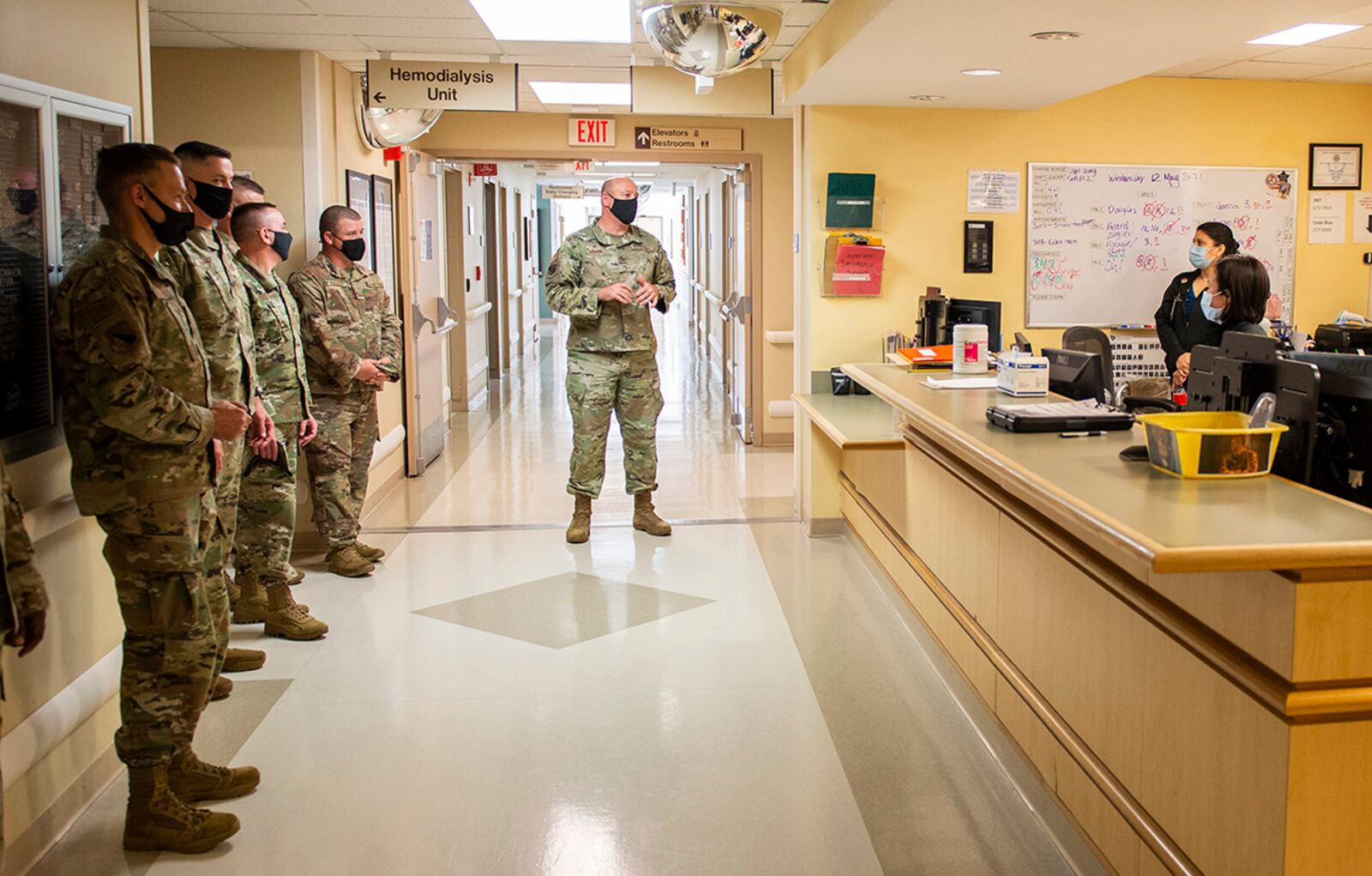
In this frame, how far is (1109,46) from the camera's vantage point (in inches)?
161

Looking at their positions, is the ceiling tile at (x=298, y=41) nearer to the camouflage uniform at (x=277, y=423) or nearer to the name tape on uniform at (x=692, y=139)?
the camouflage uniform at (x=277, y=423)

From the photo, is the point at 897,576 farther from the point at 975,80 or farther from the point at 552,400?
the point at 552,400

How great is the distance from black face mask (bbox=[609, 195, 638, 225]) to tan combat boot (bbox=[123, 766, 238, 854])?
3529mm

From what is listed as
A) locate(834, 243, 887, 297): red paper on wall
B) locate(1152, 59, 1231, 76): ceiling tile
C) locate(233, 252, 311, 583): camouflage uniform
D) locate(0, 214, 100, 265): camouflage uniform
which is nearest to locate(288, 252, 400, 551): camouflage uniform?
locate(233, 252, 311, 583): camouflage uniform

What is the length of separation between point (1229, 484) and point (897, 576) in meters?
2.27

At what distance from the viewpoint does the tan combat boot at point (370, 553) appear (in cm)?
532

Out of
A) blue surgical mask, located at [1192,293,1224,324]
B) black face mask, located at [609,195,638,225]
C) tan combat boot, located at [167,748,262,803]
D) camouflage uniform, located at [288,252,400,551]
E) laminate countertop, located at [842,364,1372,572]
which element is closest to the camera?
laminate countertop, located at [842,364,1372,572]

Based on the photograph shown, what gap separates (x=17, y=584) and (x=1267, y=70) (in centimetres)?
578

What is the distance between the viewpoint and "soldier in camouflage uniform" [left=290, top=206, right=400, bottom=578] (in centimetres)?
498

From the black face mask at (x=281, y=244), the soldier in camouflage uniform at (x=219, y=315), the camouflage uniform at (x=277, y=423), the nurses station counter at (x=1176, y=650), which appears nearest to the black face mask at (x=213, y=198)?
the soldier in camouflage uniform at (x=219, y=315)

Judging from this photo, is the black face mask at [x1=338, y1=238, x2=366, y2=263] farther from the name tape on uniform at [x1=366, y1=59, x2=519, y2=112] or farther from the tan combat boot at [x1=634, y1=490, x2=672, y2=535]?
the tan combat boot at [x1=634, y1=490, x2=672, y2=535]

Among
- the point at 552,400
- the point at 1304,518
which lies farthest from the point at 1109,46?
the point at 552,400

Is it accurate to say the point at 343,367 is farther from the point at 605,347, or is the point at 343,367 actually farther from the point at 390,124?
the point at 390,124

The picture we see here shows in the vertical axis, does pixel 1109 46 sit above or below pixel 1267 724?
above
